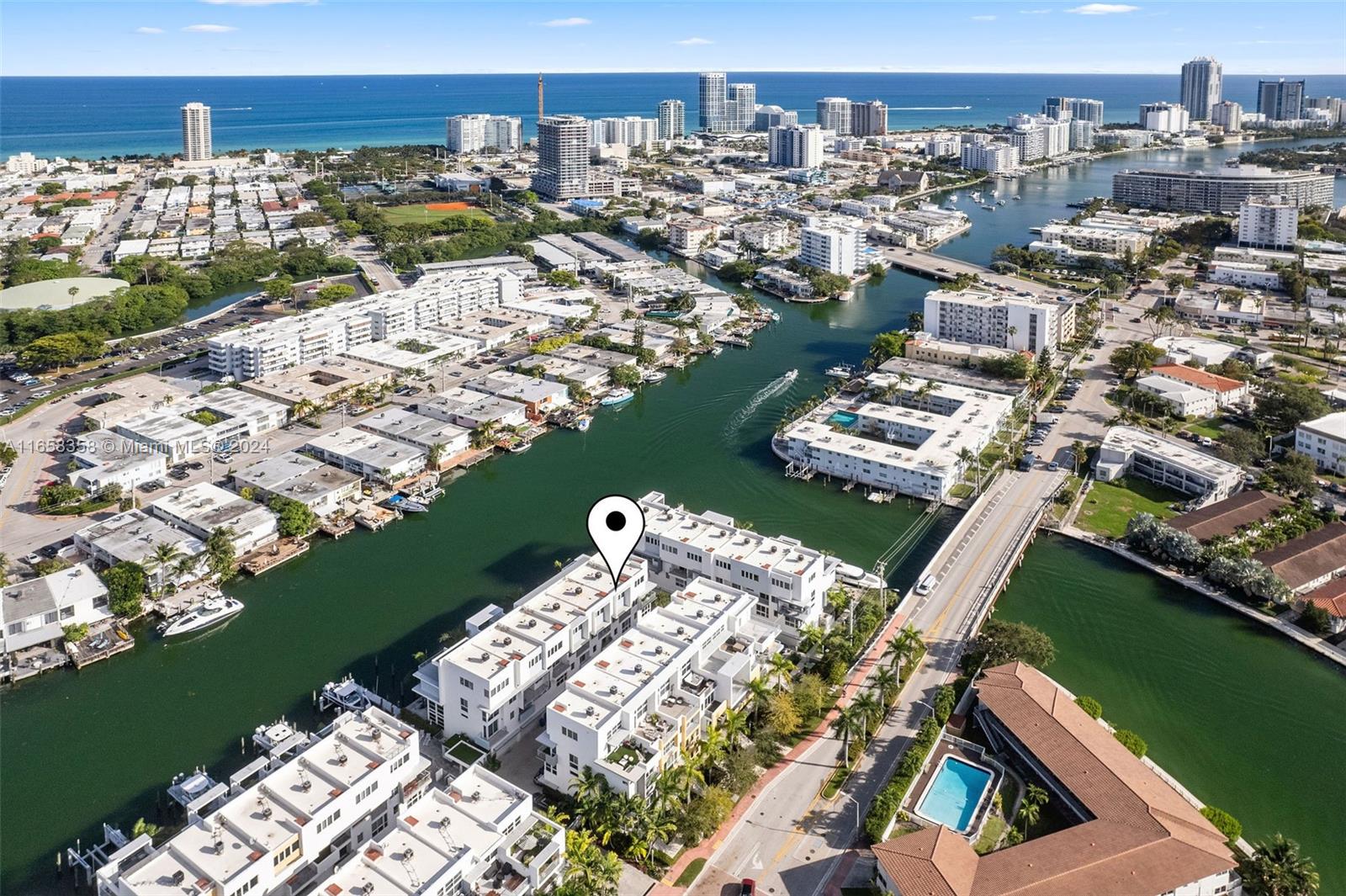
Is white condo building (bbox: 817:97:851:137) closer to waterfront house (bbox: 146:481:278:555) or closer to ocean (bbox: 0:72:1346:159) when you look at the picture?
ocean (bbox: 0:72:1346:159)

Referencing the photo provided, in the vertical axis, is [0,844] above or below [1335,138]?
below

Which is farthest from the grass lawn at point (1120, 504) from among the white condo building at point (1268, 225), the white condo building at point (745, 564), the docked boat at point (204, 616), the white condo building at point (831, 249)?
the white condo building at point (1268, 225)

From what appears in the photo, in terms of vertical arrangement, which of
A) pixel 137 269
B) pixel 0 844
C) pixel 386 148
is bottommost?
pixel 0 844

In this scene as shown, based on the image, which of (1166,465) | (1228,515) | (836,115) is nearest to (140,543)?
(1228,515)

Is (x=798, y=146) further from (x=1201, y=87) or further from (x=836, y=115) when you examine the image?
(x=1201, y=87)

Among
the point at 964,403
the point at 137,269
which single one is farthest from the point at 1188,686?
the point at 137,269

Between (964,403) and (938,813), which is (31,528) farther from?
(964,403)

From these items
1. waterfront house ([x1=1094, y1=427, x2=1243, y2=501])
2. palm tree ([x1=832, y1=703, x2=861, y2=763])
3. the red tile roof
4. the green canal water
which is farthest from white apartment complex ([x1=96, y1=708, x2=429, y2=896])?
the red tile roof
